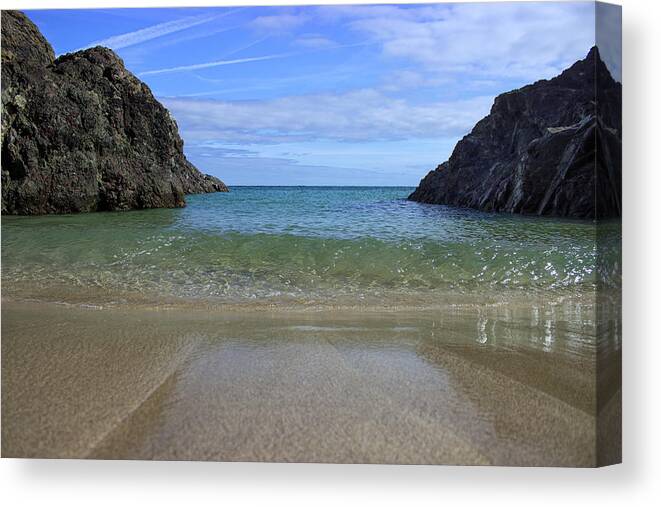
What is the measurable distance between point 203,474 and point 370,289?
2816 mm

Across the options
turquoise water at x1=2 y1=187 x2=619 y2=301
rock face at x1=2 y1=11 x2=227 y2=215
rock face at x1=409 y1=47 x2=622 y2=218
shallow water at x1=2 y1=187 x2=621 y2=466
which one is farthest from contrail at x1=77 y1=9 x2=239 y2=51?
rock face at x1=409 y1=47 x2=622 y2=218

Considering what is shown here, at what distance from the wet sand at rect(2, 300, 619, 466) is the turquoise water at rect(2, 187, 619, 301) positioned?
1.49 m

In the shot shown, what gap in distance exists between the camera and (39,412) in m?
2.64

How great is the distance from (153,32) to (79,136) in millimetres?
3797

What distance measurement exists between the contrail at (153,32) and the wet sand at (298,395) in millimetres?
1974

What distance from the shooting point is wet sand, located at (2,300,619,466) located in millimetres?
2480

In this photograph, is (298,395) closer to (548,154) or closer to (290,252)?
(290,252)

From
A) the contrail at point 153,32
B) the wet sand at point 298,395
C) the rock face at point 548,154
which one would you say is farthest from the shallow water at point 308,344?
the contrail at point 153,32

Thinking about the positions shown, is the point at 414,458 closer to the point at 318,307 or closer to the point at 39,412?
the point at 39,412

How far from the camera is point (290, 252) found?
5.98m

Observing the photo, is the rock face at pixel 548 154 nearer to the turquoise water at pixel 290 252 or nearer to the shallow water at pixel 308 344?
the shallow water at pixel 308 344

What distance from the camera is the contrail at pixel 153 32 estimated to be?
140 inches

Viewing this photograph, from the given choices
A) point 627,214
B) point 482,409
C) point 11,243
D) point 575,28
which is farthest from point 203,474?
point 11,243

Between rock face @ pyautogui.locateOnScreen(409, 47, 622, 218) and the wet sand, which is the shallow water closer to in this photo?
the wet sand
